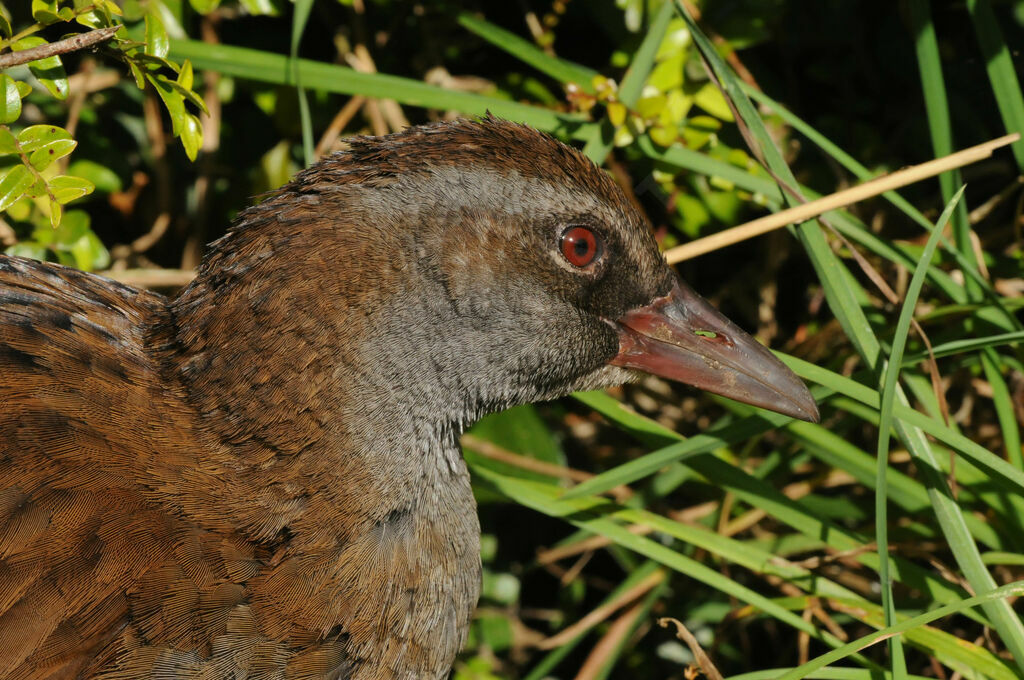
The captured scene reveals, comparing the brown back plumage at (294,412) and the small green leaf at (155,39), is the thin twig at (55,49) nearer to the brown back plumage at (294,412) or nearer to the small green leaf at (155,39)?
the small green leaf at (155,39)

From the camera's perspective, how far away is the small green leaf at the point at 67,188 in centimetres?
170

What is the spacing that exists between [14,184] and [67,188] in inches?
3.0

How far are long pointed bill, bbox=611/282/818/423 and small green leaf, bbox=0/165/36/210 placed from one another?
1.01 metres

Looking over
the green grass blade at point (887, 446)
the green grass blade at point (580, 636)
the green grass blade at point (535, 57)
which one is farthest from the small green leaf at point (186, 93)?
the green grass blade at point (580, 636)

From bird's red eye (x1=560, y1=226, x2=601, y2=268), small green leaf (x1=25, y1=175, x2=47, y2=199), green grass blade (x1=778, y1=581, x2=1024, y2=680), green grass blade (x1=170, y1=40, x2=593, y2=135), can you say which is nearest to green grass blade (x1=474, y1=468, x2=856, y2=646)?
green grass blade (x1=778, y1=581, x2=1024, y2=680)

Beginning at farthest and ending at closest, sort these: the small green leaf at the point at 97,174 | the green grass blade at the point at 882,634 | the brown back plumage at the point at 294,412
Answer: the small green leaf at the point at 97,174 → the green grass blade at the point at 882,634 → the brown back plumage at the point at 294,412

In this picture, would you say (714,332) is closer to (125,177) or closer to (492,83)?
(492,83)

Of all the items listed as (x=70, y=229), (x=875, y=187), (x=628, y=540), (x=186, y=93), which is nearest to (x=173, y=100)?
(x=186, y=93)

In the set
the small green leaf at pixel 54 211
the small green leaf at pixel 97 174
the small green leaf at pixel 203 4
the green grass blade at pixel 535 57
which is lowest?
the small green leaf at pixel 97 174

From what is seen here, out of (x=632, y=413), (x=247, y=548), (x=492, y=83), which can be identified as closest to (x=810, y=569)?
(x=632, y=413)

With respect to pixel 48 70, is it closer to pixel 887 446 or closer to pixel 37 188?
pixel 37 188

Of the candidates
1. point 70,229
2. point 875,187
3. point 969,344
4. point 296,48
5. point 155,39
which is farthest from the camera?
point 70,229

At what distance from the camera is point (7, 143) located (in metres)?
1.67

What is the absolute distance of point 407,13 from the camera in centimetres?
272
